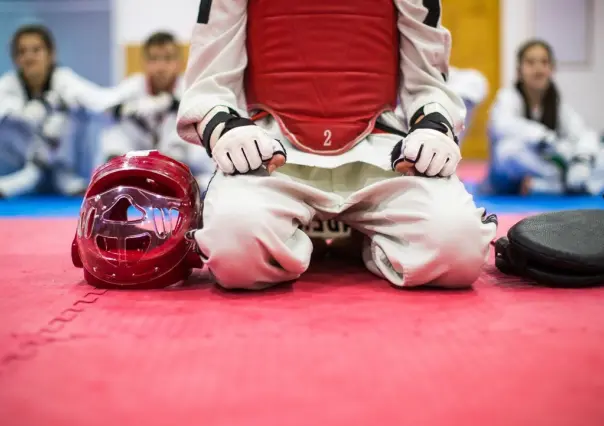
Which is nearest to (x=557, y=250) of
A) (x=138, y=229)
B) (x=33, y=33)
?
(x=138, y=229)

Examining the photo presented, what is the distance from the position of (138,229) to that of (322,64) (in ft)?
2.13

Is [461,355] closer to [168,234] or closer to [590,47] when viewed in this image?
[168,234]

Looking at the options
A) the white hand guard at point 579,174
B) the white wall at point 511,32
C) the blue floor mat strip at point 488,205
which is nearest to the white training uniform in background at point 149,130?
the blue floor mat strip at point 488,205

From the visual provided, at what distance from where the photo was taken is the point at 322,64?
1.83m

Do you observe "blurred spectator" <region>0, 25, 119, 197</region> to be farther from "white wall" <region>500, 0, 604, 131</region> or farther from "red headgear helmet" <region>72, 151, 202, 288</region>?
"white wall" <region>500, 0, 604, 131</region>

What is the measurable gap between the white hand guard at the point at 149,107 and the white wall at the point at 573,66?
4.79m

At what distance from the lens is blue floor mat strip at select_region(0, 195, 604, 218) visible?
3.58 meters

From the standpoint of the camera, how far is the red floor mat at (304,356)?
930 mm

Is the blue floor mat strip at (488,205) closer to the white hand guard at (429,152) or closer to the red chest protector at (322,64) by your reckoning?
the red chest protector at (322,64)

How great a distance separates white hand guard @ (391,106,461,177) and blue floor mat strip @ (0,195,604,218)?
189 centimetres

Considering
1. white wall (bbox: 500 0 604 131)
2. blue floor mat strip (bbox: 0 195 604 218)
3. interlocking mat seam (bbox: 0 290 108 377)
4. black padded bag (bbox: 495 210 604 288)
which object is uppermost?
white wall (bbox: 500 0 604 131)

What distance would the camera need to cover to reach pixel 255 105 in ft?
6.22

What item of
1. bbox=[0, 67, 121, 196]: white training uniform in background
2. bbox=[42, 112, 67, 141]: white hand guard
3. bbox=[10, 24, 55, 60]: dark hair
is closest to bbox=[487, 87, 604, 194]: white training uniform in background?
bbox=[0, 67, 121, 196]: white training uniform in background

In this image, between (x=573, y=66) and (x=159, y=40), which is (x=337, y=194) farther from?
(x=573, y=66)
